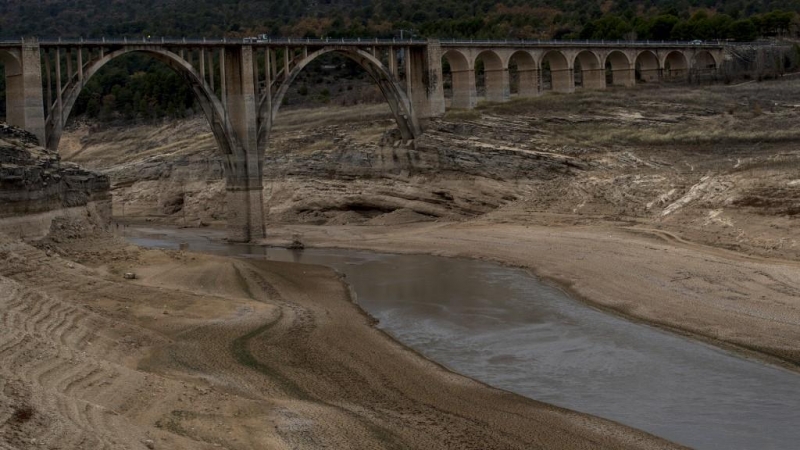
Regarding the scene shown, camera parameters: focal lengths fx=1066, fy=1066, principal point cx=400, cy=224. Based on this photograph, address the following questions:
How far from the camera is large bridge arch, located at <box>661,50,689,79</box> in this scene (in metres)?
83.1

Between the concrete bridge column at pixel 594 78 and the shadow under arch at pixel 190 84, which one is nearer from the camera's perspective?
the shadow under arch at pixel 190 84

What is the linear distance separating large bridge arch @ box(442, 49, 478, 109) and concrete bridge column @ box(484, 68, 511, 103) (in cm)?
251

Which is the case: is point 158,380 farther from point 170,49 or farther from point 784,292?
point 170,49

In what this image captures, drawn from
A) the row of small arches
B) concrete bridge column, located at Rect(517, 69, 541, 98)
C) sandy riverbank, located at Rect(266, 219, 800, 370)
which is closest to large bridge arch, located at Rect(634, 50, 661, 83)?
the row of small arches

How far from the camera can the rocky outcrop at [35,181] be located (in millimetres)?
33000

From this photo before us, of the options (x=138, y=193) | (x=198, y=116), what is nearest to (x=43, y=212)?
(x=138, y=193)

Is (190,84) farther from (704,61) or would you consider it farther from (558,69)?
(704,61)

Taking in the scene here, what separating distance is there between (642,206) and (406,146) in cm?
1821

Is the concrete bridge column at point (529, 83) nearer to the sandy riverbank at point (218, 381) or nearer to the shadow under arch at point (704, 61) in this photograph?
the shadow under arch at point (704, 61)

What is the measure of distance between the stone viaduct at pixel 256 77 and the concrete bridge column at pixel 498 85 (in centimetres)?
7

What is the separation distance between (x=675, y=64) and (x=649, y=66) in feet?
13.2

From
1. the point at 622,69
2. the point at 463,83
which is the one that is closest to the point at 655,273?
the point at 463,83

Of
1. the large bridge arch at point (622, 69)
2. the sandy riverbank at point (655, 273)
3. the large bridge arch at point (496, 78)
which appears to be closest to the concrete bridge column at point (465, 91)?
the large bridge arch at point (496, 78)

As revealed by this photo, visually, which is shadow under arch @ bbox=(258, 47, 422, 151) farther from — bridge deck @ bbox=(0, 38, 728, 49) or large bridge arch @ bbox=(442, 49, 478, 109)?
large bridge arch @ bbox=(442, 49, 478, 109)
